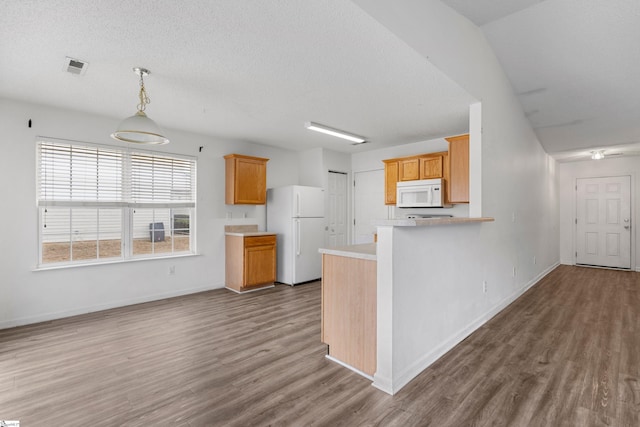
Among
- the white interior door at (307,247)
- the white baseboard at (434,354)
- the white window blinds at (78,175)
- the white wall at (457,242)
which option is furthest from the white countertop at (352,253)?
the white window blinds at (78,175)

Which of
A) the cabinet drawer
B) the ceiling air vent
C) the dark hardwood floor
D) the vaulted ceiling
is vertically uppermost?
the vaulted ceiling

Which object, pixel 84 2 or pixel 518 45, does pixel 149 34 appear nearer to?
pixel 84 2

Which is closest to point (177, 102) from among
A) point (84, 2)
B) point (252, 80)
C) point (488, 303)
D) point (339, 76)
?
point (252, 80)

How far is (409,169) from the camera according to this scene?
17.5 ft

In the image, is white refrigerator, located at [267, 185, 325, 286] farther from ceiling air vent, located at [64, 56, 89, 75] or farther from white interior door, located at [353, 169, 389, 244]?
ceiling air vent, located at [64, 56, 89, 75]

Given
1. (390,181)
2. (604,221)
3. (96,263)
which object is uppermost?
(390,181)

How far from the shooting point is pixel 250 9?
6.20 ft

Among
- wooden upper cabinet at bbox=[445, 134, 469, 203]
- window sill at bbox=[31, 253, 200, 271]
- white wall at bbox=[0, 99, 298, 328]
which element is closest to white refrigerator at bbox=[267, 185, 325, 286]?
white wall at bbox=[0, 99, 298, 328]

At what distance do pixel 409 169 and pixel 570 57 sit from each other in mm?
2476

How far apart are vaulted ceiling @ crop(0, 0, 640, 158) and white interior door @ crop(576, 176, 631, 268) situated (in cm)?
246

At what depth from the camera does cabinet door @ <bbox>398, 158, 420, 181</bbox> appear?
206 inches

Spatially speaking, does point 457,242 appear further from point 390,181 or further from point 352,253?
point 390,181

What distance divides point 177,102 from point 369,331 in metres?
3.15

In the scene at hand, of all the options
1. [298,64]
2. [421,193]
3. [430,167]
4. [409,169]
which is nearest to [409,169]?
[409,169]
